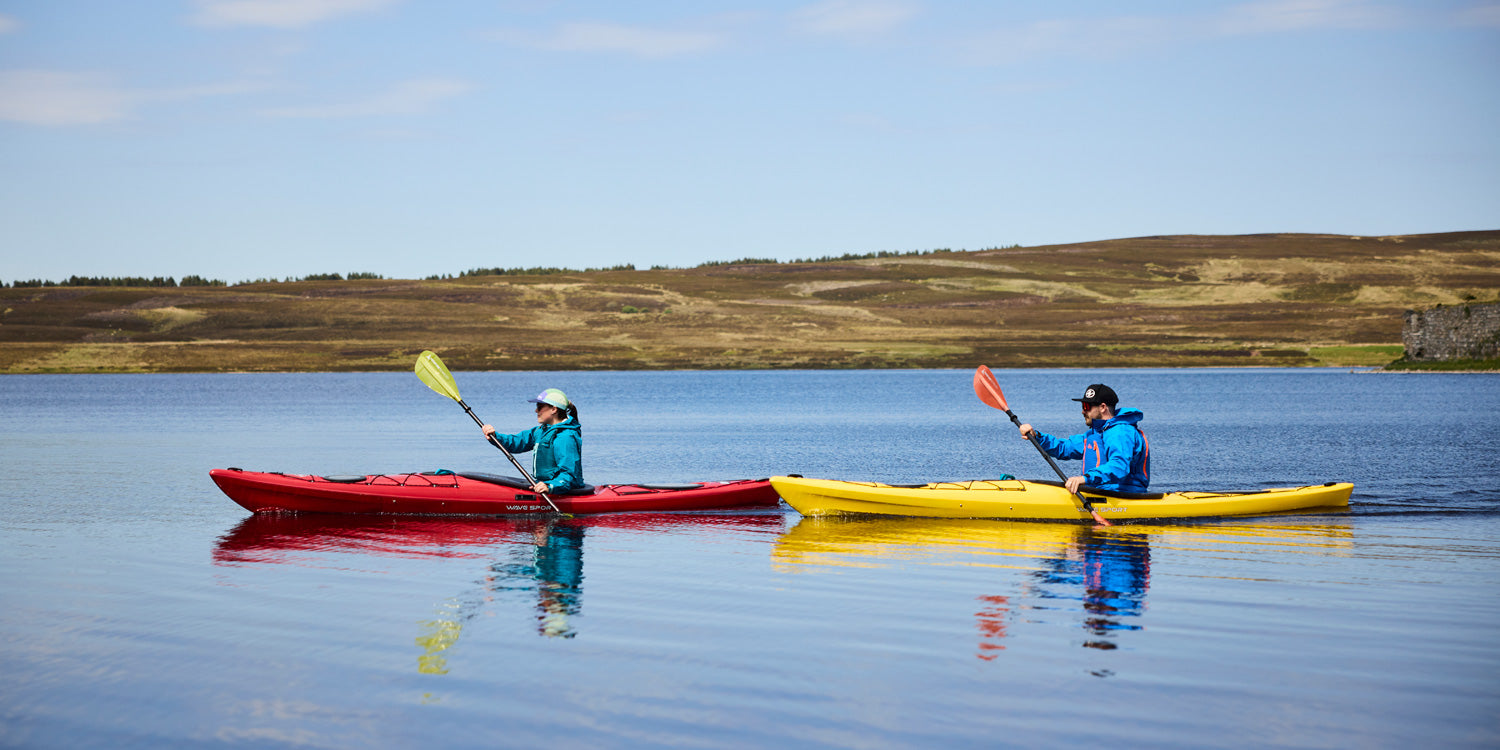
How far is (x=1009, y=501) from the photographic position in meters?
14.7

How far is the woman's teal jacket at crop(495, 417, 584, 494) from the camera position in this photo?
14969 millimetres

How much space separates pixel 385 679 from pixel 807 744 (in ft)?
9.30

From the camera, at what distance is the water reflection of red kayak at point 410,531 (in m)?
13.2

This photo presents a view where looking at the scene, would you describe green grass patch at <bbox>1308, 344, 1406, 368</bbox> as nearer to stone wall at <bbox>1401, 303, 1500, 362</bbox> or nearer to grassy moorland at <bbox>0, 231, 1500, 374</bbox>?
grassy moorland at <bbox>0, 231, 1500, 374</bbox>

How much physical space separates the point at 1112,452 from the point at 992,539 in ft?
5.76

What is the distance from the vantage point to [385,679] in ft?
25.3

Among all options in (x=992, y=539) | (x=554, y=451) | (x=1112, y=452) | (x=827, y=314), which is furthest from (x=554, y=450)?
(x=827, y=314)

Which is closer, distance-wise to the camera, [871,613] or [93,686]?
[93,686]

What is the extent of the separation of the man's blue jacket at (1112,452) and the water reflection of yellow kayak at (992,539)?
1.81ft

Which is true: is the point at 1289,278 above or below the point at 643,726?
above

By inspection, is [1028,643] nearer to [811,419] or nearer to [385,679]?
[385,679]

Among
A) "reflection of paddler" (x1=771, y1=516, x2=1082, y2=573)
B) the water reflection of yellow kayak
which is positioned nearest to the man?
the water reflection of yellow kayak

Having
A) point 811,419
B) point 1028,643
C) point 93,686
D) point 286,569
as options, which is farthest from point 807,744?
point 811,419

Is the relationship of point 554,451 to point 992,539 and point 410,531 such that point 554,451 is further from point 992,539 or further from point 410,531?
point 992,539
